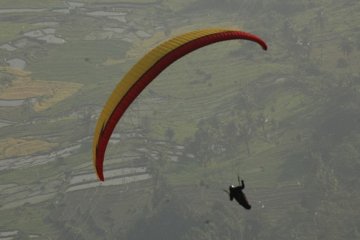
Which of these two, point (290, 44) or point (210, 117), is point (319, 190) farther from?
point (290, 44)

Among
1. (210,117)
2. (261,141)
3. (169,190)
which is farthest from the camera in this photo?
(210,117)

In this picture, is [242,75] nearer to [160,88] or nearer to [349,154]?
[160,88]

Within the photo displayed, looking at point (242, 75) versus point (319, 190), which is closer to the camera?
point (319, 190)

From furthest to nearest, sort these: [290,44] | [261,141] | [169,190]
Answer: [290,44] < [261,141] < [169,190]

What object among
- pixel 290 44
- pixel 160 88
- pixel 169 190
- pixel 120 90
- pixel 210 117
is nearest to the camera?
pixel 120 90

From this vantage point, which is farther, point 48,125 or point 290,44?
point 290,44

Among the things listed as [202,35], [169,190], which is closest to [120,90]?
[202,35]

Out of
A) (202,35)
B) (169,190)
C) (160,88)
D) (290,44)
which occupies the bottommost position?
(169,190)

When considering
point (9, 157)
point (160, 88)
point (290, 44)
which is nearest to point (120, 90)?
point (9, 157)

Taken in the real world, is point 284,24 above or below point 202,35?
above
